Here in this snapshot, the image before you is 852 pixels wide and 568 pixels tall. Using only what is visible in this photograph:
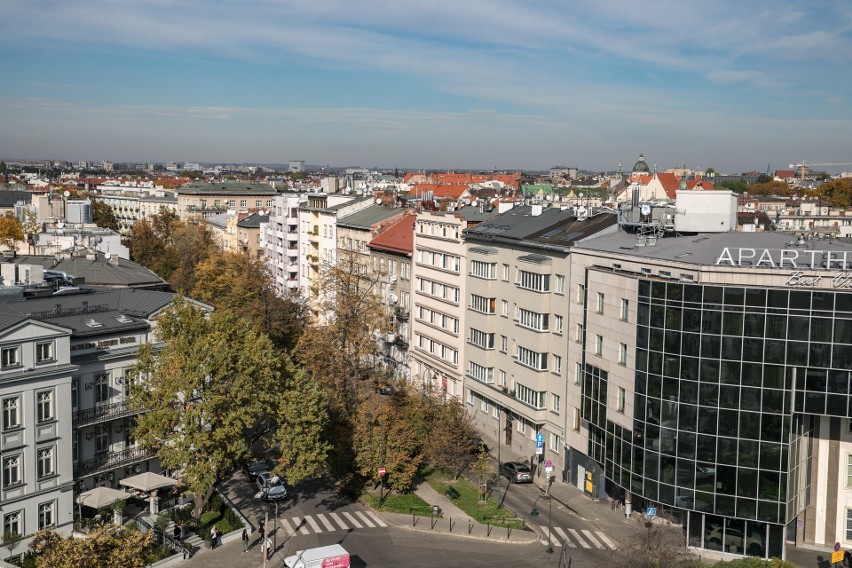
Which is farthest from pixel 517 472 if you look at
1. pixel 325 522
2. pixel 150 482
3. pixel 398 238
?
pixel 398 238

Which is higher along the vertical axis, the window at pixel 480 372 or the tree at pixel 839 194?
the tree at pixel 839 194

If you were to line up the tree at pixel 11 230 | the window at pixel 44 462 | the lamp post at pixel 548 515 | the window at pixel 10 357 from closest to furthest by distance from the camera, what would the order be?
the window at pixel 10 357, the window at pixel 44 462, the lamp post at pixel 548 515, the tree at pixel 11 230

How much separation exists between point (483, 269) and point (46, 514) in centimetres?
3669

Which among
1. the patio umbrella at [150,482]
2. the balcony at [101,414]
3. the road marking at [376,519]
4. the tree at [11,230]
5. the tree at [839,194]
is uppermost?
the tree at [839,194]

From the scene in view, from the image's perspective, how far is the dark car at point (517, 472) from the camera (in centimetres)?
6159

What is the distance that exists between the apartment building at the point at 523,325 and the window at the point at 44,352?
2952cm

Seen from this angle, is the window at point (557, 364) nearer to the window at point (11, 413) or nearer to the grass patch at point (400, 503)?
the grass patch at point (400, 503)

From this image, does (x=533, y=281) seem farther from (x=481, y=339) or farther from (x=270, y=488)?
(x=270, y=488)

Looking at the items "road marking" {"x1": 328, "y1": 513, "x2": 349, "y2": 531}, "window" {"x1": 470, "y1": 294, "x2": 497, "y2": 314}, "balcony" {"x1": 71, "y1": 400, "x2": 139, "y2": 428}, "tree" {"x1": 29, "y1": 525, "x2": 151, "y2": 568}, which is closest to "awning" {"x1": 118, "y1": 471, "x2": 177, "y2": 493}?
"balcony" {"x1": 71, "y1": 400, "x2": 139, "y2": 428}

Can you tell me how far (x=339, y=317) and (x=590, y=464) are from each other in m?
21.7

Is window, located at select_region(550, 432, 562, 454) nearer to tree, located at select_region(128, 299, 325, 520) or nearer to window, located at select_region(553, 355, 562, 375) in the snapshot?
window, located at select_region(553, 355, 562, 375)

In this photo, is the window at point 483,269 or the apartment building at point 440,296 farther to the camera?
the apartment building at point 440,296

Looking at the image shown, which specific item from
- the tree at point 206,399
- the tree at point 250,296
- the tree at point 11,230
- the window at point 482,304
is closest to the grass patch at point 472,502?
the tree at point 206,399

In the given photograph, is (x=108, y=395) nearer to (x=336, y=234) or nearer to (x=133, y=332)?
(x=133, y=332)
